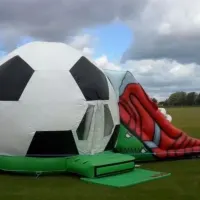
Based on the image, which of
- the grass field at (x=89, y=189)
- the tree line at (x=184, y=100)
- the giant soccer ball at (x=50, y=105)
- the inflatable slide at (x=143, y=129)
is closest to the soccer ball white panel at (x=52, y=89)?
the giant soccer ball at (x=50, y=105)

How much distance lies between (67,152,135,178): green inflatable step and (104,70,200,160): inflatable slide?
4.59ft

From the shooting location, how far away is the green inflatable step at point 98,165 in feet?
22.9

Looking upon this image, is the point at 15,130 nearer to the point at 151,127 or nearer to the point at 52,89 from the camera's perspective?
the point at 52,89

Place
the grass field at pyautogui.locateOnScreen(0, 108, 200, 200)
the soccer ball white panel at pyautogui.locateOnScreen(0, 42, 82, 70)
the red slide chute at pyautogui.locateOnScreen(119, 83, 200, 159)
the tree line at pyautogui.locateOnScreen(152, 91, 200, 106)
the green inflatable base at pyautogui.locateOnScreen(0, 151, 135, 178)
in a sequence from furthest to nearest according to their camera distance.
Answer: the tree line at pyautogui.locateOnScreen(152, 91, 200, 106), the red slide chute at pyautogui.locateOnScreen(119, 83, 200, 159), the soccer ball white panel at pyautogui.locateOnScreen(0, 42, 82, 70), the green inflatable base at pyautogui.locateOnScreen(0, 151, 135, 178), the grass field at pyautogui.locateOnScreen(0, 108, 200, 200)

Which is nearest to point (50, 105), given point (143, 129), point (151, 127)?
point (143, 129)

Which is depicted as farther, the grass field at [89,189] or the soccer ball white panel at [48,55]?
the soccer ball white panel at [48,55]

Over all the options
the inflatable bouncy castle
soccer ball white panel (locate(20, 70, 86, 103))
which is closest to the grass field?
the inflatable bouncy castle

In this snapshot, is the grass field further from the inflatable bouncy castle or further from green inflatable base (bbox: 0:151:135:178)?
the inflatable bouncy castle

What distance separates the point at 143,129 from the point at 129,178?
7.69 feet

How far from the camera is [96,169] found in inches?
274

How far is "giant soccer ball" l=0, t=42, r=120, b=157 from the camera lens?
7297 millimetres

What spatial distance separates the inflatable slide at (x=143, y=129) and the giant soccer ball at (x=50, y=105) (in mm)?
1001

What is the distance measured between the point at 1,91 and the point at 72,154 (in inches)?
70.9

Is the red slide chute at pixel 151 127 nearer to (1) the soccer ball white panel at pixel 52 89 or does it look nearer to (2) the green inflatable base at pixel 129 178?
(2) the green inflatable base at pixel 129 178
